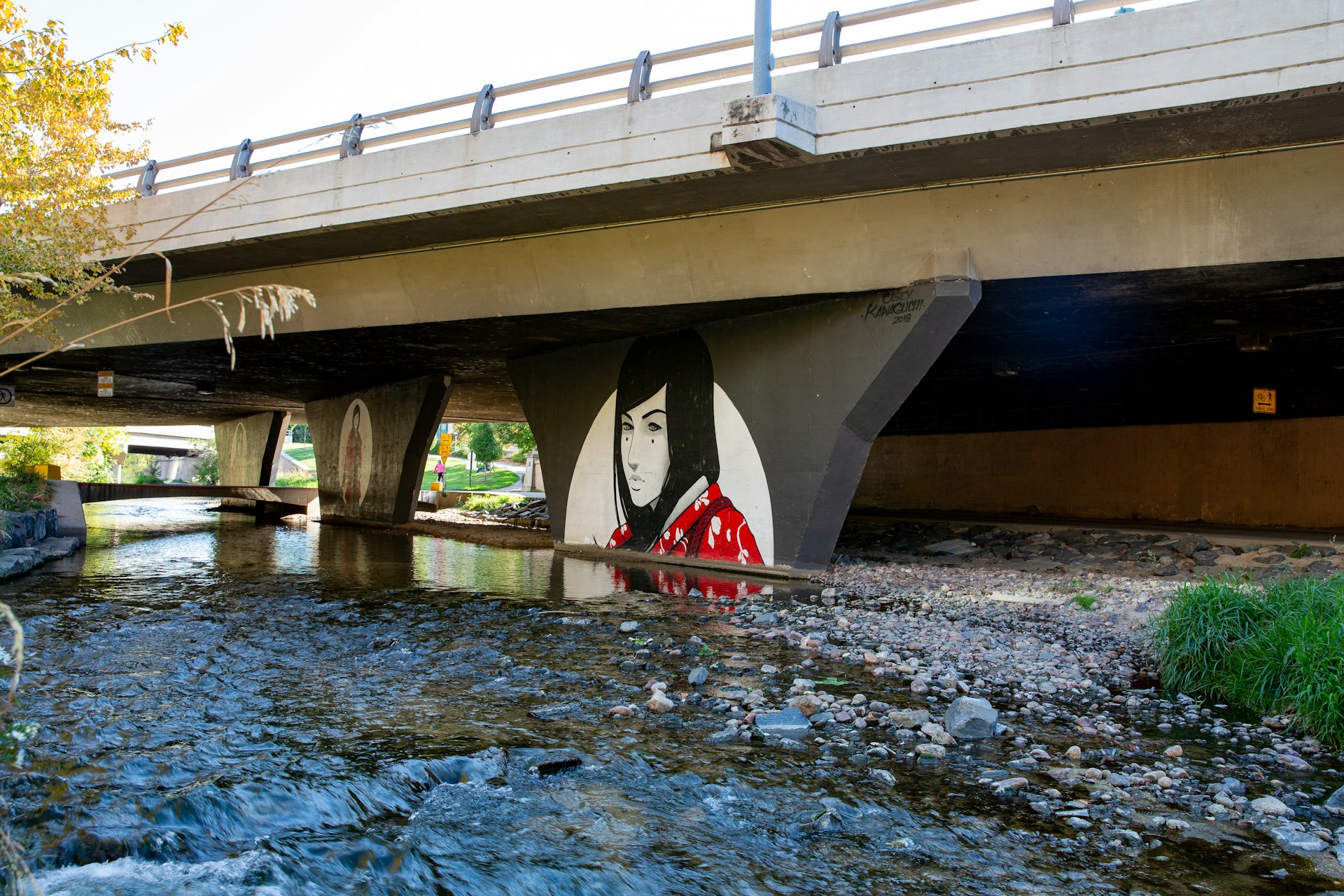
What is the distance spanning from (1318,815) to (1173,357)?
15.9 metres

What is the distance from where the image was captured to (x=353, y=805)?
15.9 ft

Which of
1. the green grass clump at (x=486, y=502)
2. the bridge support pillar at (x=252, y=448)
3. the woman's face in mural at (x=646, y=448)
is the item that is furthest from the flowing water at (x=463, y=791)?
the bridge support pillar at (x=252, y=448)

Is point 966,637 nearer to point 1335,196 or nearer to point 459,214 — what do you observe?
point 1335,196

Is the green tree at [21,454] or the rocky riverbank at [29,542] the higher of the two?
the green tree at [21,454]

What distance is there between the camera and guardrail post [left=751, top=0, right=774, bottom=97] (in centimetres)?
1136

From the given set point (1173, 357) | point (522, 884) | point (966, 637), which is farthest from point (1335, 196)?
point (522, 884)

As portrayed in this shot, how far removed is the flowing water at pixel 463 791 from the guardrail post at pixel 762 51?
703 cm

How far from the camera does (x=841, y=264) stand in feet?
44.5

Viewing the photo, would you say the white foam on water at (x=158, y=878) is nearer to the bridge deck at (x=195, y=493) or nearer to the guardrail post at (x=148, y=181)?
the guardrail post at (x=148, y=181)

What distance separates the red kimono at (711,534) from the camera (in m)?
15.7

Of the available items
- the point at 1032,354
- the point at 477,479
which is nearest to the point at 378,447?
the point at 1032,354

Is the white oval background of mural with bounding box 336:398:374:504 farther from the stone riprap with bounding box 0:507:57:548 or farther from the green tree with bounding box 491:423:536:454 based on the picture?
the green tree with bounding box 491:423:536:454

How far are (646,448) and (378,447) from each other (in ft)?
47.2

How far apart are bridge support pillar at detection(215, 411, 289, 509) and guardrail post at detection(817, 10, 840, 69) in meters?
36.5
